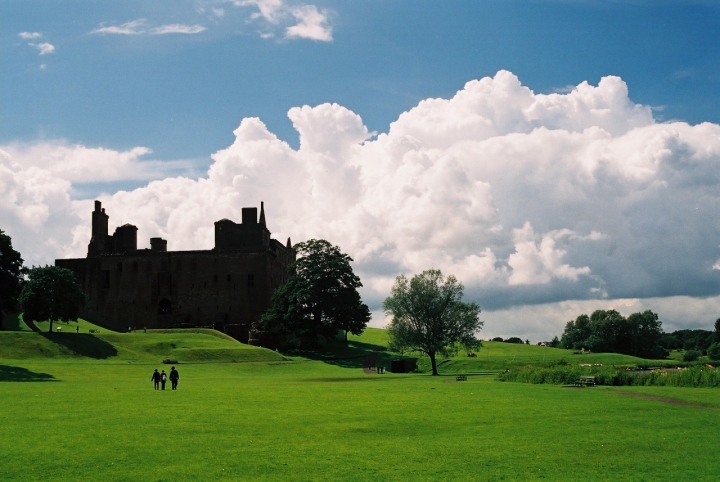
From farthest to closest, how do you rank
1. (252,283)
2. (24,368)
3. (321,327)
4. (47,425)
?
(252,283)
(321,327)
(24,368)
(47,425)

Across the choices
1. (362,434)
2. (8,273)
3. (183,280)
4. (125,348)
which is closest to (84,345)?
(125,348)

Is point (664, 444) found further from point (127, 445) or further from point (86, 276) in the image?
point (86, 276)

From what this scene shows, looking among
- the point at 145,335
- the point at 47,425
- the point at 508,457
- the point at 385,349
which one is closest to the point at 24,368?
the point at 145,335

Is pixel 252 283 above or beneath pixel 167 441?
above

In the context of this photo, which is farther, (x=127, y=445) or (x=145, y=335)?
(x=145, y=335)

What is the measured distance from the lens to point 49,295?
75.8m

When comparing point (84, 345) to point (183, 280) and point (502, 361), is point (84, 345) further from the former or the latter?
point (502, 361)

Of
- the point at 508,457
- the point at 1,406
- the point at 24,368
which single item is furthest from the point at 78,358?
the point at 508,457

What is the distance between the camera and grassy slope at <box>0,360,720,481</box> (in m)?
17.2

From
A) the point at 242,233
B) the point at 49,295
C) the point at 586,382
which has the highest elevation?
the point at 242,233

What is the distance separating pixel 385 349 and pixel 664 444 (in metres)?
79.9

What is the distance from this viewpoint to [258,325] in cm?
9925

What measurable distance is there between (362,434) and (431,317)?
1913 inches

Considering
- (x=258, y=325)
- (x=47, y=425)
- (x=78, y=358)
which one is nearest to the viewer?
(x=47, y=425)
